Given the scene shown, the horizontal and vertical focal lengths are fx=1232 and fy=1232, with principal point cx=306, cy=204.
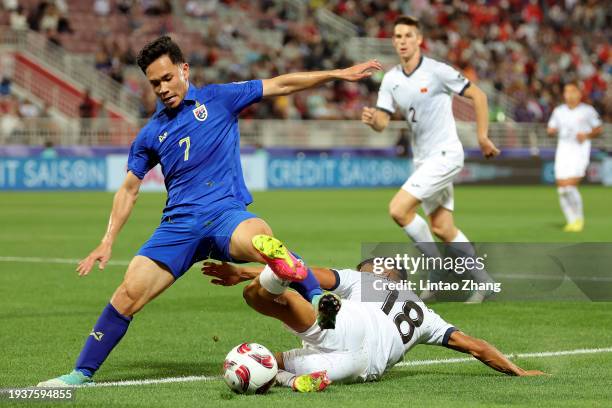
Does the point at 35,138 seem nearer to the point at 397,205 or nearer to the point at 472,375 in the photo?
the point at 397,205

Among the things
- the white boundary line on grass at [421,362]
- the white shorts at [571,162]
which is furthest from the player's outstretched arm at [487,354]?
the white shorts at [571,162]

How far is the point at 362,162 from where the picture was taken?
34406 mm

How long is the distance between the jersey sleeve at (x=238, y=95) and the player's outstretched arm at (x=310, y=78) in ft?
0.19

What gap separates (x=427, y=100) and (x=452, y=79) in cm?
31

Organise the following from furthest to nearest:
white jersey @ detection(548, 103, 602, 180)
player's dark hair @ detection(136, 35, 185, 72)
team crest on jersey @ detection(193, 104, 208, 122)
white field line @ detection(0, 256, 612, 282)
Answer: white jersey @ detection(548, 103, 602, 180)
white field line @ detection(0, 256, 612, 282)
team crest on jersey @ detection(193, 104, 208, 122)
player's dark hair @ detection(136, 35, 185, 72)

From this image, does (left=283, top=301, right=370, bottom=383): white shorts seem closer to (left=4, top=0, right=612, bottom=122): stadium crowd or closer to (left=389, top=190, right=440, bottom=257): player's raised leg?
(left=389, top=190, right=440, bottom=257): player's raised leg

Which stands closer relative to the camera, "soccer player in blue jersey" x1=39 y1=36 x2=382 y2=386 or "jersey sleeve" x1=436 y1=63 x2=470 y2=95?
"soccer player in blue jersey" x1=39 y1=36 x2=382 y2=386

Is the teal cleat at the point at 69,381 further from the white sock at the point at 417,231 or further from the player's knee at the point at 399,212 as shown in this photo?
the white sock at the point at 417,231

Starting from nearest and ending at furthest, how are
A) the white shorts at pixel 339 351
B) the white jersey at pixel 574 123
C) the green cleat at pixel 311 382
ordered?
the green cleat at pixel 311 382
the white shorts at pixel 339 351
the white jersey at pixel 574 123

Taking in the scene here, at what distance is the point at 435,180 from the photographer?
11578mm

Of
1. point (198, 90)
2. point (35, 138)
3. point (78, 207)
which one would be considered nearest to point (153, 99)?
point (35, 138)

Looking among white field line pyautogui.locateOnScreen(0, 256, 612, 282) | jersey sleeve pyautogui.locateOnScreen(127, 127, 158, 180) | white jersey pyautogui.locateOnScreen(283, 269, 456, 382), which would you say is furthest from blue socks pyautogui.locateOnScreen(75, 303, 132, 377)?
white field line pyautogui.locateOnScreen(0, 256, 612, 282)

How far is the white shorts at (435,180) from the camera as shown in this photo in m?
11.5

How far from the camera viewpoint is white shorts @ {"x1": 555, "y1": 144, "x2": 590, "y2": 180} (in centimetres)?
2034
